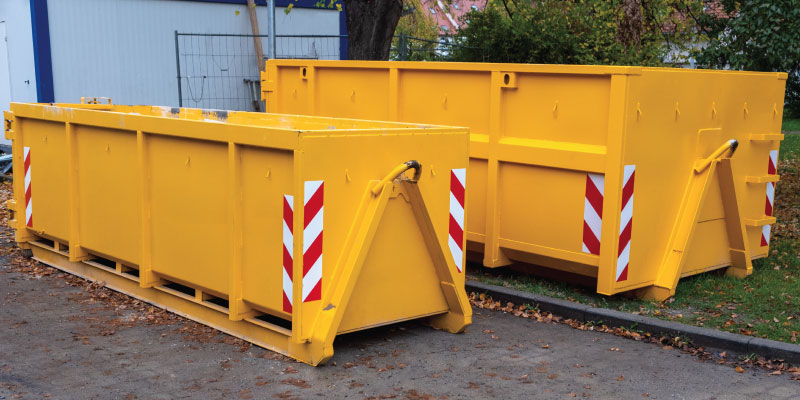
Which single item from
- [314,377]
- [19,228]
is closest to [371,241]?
[314,377]

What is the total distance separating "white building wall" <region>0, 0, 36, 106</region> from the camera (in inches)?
601

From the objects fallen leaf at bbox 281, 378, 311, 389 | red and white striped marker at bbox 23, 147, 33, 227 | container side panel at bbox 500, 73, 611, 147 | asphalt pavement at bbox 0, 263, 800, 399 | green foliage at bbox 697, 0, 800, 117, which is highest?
green foliage at bbox 697, 0, 800, 117

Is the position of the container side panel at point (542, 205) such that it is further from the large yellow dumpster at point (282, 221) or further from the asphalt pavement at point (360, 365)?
the large yellow dumpster at point (282, 221)

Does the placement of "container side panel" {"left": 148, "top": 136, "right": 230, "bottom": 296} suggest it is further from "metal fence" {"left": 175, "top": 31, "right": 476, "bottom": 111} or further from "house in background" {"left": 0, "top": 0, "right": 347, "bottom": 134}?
"metal fence" {"left": 175, "top": 31, "right": 476, "bottom": 111}

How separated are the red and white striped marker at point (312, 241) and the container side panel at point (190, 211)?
31.8 inches

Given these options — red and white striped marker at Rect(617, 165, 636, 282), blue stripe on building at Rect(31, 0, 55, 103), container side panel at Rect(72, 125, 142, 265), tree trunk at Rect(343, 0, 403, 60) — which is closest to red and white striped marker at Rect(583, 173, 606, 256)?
red and white striped marker at Rect(617, 165, 636, 282)

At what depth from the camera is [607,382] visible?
509 cm

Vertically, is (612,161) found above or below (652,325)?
above

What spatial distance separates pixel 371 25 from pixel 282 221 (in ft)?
21.9

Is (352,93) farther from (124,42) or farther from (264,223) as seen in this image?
(124,42)

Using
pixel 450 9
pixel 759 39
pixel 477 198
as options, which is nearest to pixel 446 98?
pixel 477 198

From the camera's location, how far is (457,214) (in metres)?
6.04

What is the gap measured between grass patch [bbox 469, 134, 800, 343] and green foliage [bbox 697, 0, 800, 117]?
12.3 feet

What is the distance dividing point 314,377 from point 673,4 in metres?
13.1
